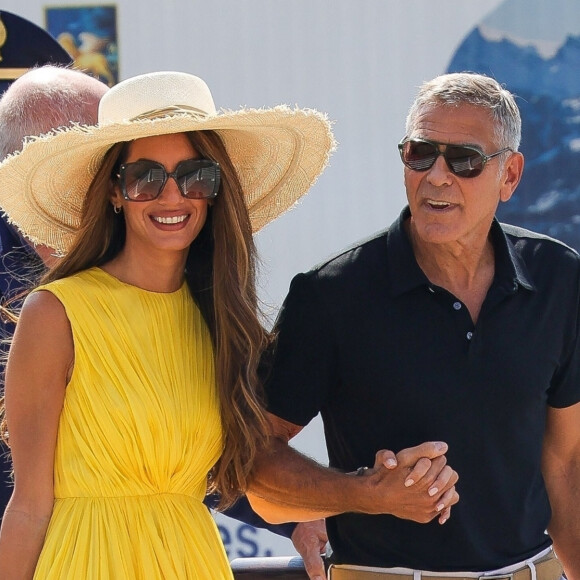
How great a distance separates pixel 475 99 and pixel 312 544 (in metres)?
1.16

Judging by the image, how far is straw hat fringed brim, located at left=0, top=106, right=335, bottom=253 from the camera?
2.59 meters

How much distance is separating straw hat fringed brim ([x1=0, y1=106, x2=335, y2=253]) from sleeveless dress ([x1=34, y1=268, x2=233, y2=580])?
0.94 ft

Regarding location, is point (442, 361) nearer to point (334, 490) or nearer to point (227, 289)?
point (334, 490)

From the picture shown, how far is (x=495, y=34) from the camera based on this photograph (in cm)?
421

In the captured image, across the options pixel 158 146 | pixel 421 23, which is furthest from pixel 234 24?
pixel 158 146

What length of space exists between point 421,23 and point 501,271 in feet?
5.51

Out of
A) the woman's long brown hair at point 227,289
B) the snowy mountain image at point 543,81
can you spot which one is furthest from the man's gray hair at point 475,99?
the snowy mountain image at point 543,81

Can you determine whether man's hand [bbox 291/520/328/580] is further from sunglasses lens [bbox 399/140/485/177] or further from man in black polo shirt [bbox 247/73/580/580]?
sunglasses lens [bbox 399/140/485/177]

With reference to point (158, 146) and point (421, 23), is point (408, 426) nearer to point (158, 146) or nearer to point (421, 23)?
point (158, 146)

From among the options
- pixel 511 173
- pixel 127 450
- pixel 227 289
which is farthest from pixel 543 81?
pixel 127 450

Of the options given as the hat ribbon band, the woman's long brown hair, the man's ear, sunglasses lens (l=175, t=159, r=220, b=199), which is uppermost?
the hat ribbon band

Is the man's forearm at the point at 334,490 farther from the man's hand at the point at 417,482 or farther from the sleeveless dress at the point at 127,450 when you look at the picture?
the sleeveless dress at the point at 127,450

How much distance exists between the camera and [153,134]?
102 inches

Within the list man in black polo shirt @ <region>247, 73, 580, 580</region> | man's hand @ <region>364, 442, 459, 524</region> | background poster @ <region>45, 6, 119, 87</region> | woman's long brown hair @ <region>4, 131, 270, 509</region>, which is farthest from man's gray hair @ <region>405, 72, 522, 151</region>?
background poster @ <region>45, 6, 119, 87</region>
